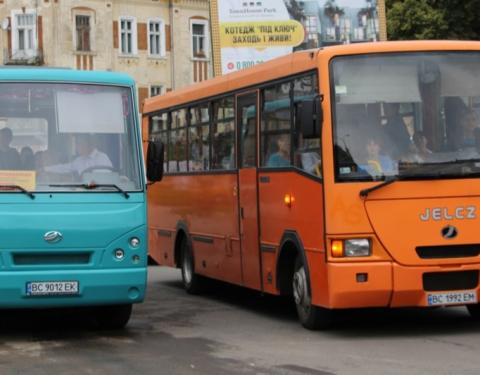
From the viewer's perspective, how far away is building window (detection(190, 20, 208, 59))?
5619cm

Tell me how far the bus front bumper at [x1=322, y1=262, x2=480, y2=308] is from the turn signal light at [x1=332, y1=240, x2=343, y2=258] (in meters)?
0.10

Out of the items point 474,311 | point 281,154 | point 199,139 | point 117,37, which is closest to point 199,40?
point 117,37

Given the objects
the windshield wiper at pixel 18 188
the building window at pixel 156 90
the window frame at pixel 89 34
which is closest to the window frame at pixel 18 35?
the window frame at pixel 89 34

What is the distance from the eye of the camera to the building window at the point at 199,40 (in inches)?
2212

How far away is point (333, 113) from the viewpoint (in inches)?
446

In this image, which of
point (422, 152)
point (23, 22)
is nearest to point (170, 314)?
point (422, 152)

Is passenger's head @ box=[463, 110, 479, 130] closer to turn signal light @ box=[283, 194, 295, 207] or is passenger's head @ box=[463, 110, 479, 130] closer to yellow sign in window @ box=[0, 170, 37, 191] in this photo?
turn signal light @ box=[283, 194, 295, 207]

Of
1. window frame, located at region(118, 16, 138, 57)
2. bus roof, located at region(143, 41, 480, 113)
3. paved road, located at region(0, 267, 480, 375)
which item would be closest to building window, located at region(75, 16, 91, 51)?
window frame, located at region(118, 16, 138, 57)

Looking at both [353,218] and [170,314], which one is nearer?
[353,218]

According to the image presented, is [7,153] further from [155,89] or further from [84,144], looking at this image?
[155,89]

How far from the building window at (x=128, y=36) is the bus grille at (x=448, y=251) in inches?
1710

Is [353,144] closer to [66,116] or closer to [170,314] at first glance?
[66,116]

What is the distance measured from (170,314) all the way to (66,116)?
357cm

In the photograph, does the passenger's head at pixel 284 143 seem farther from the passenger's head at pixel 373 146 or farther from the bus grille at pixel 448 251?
the bus grille at pixel 448 251
